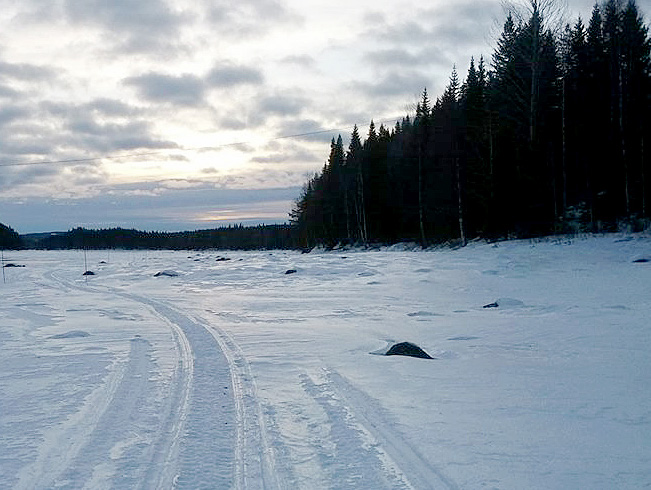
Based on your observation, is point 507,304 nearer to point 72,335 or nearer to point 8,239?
point 72,335

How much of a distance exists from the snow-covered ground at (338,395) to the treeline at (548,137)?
43.7ft

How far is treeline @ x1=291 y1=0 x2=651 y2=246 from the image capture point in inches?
1117

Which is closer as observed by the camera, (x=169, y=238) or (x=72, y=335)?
(x=72, y=335)

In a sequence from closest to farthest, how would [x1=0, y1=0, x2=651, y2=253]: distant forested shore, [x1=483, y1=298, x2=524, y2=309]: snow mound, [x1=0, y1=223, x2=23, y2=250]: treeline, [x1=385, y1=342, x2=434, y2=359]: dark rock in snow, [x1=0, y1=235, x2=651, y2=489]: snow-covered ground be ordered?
1. [x1=0, y1=235, x2=651, y2=489]: snow-covered ground
2. [x1=385, y1=342, x2=434, y2=359]: dark rock in snow
3. [x1=483, y1=298, x2=524, y2=309]: snow mound
4. [x1=0, y1=0, x2=651, y2=253]: distant forested shore
5. [x1=0, y1=223, x2=23, y2=250]: treeline

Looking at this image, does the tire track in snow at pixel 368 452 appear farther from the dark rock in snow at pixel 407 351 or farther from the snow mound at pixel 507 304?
the snow mound at pixel 507 304

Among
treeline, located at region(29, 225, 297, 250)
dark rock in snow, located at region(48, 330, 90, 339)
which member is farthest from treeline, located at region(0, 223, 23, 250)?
dark rock in snow, located at region(48, 330, 90, 339)

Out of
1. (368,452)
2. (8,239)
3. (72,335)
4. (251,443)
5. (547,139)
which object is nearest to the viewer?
(368,452)

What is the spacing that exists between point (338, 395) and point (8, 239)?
7028 inches

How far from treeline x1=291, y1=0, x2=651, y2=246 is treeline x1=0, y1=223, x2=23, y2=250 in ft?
492

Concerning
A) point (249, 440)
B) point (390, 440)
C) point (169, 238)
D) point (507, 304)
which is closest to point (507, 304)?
point (507, 304)

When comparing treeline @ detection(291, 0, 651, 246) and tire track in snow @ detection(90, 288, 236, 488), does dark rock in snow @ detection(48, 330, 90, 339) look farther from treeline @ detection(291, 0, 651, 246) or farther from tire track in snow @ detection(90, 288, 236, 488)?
treeline @ detection(291, 0, 651, 246)

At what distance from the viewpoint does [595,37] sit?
109 feet

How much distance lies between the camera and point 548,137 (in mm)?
32062

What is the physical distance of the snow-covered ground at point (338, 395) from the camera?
190 inches
